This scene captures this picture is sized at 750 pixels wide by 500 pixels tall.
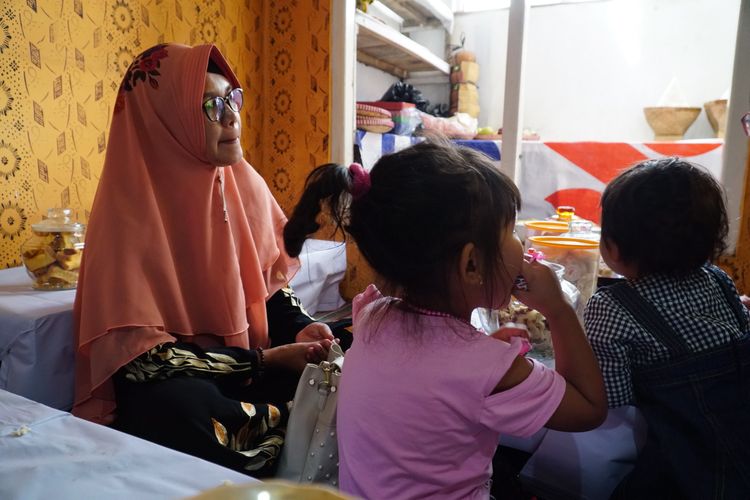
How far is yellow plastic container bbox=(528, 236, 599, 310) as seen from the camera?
45.1 inches

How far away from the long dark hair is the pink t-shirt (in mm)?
68

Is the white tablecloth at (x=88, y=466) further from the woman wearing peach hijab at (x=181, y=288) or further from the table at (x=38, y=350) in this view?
the table at (x=38, y=350)

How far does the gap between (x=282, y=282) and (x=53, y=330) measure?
0.56m

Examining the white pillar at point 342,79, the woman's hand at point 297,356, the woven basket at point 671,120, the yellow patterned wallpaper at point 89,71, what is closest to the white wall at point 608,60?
the woven basket at point 671,120

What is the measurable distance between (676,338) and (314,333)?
0.81m

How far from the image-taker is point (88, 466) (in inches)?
19.2

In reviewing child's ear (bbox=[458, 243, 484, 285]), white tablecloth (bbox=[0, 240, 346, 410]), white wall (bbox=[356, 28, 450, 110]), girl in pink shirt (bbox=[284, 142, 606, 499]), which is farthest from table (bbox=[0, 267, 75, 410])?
white wall (bbox=[356, 28, 450, 110])

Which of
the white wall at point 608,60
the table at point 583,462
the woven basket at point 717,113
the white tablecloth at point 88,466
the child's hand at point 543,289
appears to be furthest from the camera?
the white wall at point 608,60

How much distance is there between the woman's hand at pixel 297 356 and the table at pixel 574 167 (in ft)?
4.08

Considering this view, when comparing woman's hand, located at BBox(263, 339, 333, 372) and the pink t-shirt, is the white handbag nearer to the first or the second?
the pink t-shirt

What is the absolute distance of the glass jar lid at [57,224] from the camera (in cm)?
132

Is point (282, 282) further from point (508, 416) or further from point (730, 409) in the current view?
point (730, 409)

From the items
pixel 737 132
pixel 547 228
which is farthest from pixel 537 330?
pixel 737 132

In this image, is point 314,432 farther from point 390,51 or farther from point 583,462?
point 390,51
